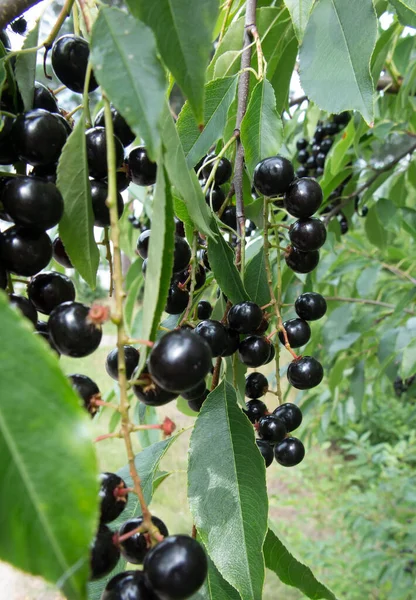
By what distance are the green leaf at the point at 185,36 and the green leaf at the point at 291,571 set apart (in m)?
0.68

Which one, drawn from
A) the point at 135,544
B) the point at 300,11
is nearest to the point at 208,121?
the point at 300,11

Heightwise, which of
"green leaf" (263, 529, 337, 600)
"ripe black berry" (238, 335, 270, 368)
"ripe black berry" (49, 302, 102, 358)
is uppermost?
"ripe black berry" (49, 302, 102, 358)

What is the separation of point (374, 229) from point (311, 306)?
5.21 ft

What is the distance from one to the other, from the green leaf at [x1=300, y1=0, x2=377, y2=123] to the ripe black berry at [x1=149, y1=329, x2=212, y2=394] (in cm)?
56

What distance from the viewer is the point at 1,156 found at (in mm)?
668

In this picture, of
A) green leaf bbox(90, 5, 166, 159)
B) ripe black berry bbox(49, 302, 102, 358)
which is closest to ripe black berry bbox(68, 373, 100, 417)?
ripe black berry bbox(49, 302, 102, 358)

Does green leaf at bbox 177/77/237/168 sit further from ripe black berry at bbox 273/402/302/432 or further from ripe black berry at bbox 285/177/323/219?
ripe black berry at bbox 273/402/302/432

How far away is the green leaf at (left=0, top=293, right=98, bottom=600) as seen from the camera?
33cm

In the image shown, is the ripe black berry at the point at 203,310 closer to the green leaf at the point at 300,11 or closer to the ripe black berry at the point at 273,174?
the ripe black berry at the point at 273,174

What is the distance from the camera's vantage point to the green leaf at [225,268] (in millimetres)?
811

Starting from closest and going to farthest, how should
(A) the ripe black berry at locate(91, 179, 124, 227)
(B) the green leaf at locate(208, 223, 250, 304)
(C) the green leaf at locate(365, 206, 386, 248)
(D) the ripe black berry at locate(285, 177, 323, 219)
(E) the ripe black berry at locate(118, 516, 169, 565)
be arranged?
(E) the ripe black berry at locate(118, 516, 169, 565), (A) the ripe black berry at locate(91, 179, 124, 227), (B) the green leaf at locate(208, 223, 250, 304), (D) the ripe black berry at locate(285, 177, 323, 219), (C) the green leaf at locate(365, 206, 386, 248)

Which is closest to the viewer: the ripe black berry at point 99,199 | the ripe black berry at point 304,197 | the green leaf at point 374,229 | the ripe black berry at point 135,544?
the ripe black berry at point 135,544

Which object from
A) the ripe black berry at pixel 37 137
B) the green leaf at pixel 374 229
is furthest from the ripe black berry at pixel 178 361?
the green leaf at pixel 374 229

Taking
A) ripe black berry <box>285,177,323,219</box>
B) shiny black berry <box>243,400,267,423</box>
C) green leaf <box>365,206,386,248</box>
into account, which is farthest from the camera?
green leaf <box>365,206,386,248</box>
